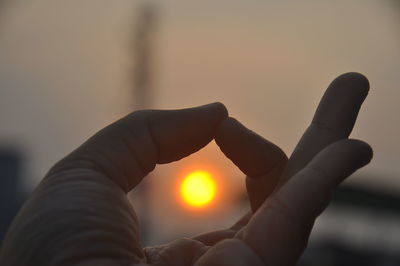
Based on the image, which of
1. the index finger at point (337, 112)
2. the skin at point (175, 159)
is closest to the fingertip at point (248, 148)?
the skin at point (175, 159)

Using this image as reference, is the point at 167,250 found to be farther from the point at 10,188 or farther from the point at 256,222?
the point at 10,188

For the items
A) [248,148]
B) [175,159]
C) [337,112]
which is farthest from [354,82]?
[175,159]

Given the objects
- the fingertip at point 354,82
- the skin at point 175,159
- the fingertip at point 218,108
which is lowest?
the skin at point 175,159

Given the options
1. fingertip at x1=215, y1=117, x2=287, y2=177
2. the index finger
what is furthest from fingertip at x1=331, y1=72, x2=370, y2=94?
fingertip at x1=215, y1=117, x2=287, y2=177

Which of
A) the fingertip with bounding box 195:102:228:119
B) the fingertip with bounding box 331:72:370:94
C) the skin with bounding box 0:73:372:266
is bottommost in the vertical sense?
the skin with bounding box 0:73:372:266

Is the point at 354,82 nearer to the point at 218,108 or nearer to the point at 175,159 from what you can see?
the point at 218,108

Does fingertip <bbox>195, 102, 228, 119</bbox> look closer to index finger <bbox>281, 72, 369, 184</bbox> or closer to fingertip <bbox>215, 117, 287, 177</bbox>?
fingertip <bbox>215, 117, 287, 177</bbox>

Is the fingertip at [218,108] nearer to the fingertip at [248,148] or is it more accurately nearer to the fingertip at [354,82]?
the fingertip at [248,148]

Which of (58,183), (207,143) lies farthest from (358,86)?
(58,183)
